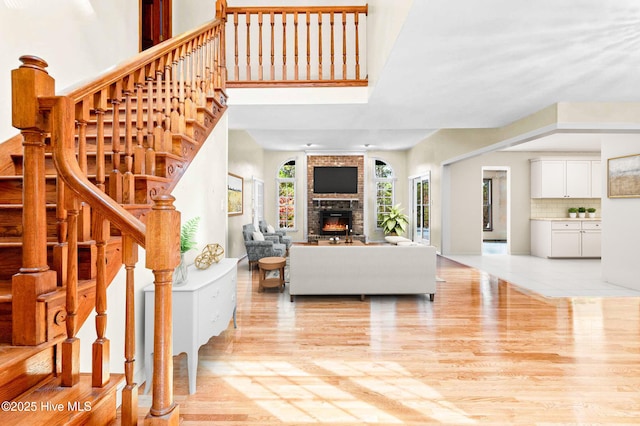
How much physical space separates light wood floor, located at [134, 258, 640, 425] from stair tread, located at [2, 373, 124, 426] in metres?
0.94

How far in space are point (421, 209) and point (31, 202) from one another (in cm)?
904

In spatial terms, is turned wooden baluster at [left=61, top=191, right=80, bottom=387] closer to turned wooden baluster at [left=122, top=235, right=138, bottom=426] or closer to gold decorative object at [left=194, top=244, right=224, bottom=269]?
turned wooden baluster at [left=122, top=235, right=138, bottom=426]

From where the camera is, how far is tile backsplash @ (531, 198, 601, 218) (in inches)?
321

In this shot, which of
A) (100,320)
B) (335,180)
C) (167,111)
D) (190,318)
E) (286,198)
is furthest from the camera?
(286,198)

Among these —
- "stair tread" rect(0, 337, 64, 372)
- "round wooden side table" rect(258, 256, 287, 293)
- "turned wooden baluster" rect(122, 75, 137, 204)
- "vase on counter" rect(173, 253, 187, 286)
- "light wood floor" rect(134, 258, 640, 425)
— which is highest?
"turned wooden baluster" rect(122, 75, 137, 204)

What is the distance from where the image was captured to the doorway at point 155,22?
4.98 meters

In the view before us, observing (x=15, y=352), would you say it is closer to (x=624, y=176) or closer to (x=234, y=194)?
(x=234, y=194)

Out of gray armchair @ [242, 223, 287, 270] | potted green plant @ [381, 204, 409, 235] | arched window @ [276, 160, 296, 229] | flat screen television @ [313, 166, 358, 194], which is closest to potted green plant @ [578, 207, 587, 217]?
potted green plant @ [381, 204, 409, 235]

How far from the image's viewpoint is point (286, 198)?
34.0 feet

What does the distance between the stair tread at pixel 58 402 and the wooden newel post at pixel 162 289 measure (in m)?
0.23

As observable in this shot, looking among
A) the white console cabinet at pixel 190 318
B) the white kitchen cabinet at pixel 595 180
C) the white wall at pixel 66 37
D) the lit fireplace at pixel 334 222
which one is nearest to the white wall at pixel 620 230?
the white kitchen cabinet at pixel 595 180

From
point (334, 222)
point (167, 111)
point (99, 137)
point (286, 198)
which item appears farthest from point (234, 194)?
point (99, 137)

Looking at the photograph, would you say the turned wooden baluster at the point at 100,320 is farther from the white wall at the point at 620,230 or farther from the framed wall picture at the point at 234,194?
the white wall at the point at 620,230

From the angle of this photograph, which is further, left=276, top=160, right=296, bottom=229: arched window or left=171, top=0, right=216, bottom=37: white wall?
left=276, top=160, right=296, bottom=229: arched window
